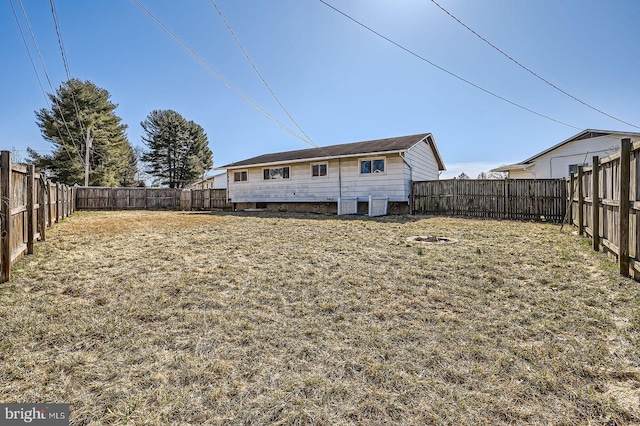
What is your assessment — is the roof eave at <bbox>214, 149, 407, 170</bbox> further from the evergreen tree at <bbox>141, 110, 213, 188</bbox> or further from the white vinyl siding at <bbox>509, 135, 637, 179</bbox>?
the evergreen tree at <bbox>141, 110, 213, 188</bbox>

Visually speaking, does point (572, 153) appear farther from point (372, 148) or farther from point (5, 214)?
point (5, 214)

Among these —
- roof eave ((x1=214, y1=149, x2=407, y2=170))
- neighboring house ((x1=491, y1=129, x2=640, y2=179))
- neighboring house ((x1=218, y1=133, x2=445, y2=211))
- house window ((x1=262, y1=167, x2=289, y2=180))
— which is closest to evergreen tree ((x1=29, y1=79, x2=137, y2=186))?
roof eave ((x1=214, y1=149, x2=407, y2=170))

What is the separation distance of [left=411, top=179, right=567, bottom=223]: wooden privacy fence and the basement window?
10.2 m

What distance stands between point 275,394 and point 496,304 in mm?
2567

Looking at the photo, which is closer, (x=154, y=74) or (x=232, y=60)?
(x=232, y=60)

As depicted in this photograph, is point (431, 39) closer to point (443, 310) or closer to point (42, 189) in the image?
point (443, 310)

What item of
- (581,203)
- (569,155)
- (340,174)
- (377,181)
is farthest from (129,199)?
(569,155)

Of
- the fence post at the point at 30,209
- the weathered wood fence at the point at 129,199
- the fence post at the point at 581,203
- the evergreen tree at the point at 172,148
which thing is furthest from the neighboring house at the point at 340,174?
the evergreen tree at the point at 172,148

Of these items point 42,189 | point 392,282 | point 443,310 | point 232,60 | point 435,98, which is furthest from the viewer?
point 435,98

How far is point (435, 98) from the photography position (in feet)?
41.2

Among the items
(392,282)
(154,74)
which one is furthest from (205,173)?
(392,282)

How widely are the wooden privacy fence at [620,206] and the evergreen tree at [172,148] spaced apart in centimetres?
3668

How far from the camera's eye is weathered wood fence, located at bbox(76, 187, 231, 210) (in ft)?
65.3

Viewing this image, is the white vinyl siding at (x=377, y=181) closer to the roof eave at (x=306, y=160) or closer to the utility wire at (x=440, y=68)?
the roof eave at (x=306, y=160)
